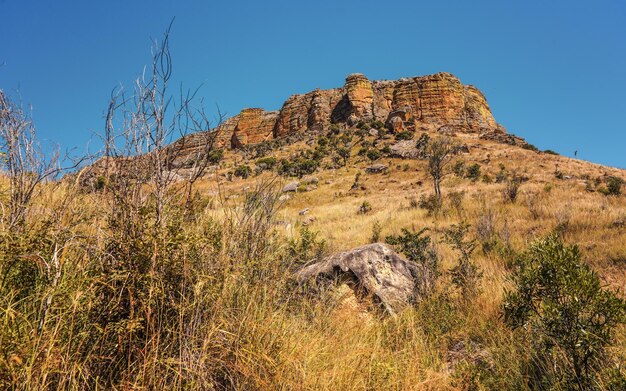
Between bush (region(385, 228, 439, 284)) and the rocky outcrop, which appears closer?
bush (region(385, 228, 439, 284))

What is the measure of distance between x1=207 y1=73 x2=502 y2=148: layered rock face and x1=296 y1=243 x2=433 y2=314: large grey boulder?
45.2m

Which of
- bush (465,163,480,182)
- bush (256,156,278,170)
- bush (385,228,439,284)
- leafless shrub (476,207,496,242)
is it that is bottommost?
leafless shrub (476,207,496,242)

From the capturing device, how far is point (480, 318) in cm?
417

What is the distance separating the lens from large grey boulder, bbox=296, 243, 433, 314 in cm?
498

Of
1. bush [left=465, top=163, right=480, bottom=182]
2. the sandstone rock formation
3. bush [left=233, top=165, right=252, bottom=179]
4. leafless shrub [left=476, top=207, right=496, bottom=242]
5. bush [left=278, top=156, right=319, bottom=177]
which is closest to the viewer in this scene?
leafless shrub [left=476, top=207, right=496, bottom=242]

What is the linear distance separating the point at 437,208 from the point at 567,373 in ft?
40.0

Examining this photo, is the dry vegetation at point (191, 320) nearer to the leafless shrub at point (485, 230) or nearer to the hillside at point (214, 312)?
the hillside at point (214, 312)

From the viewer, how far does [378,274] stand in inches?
206

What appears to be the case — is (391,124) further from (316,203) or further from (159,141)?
(159,141)

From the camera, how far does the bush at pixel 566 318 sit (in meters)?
2.44

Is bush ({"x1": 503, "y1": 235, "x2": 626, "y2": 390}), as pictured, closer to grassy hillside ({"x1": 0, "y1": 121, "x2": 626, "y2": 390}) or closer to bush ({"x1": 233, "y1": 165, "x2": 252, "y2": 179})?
grassy hillside ({"x1": 0, "y1": 121, "x2": 626, "y2": 390})

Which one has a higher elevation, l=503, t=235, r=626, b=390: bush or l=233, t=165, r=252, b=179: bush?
l=233, t=165, r=252, b=179: bush

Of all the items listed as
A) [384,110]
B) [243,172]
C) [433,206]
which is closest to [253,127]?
[384,110]

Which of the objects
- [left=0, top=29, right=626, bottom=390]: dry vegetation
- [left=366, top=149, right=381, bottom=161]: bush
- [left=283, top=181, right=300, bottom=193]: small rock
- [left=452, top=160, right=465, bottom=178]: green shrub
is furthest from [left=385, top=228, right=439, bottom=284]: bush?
[left=366, top=149, right=381, bottom=161]: bush
